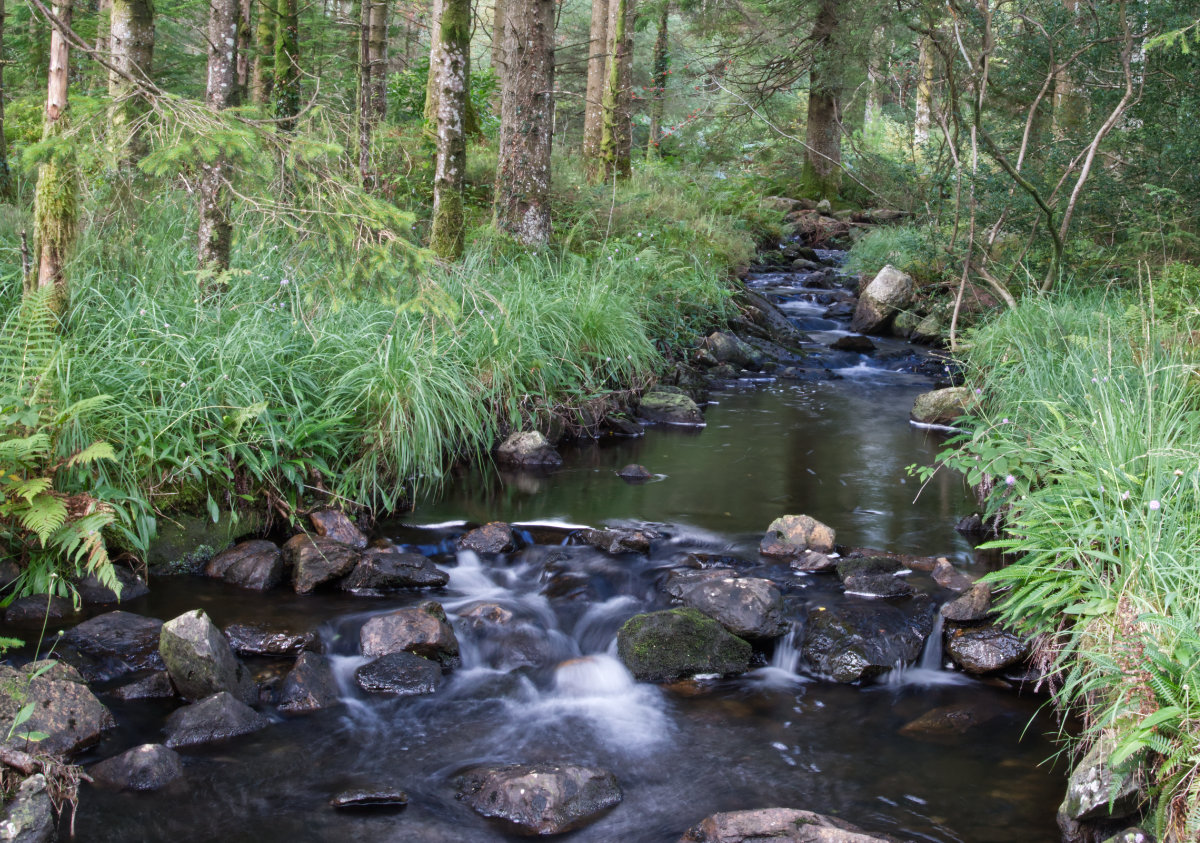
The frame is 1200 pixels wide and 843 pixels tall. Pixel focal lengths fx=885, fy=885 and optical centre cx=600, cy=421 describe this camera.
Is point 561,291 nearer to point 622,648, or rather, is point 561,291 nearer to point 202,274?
point 202,274

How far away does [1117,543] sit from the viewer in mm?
4219

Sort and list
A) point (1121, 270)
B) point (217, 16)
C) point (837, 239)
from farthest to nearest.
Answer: point (837, 239) < point (1121, 270) < point (217, 16)

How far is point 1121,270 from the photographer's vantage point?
382 inches

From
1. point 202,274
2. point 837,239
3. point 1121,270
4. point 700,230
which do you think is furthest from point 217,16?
point 837,239

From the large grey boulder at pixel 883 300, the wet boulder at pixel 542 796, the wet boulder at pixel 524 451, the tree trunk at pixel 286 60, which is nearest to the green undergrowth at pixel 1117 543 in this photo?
the wet boulder at pixel 542 796

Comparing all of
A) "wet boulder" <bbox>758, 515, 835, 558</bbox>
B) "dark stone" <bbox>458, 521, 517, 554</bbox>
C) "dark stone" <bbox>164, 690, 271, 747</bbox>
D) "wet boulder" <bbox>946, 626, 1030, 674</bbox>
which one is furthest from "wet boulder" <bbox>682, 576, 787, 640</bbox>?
"dark stone" <bbox>164, 690, 271, 747</bbox>

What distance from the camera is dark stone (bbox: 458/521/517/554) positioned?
5977 mm

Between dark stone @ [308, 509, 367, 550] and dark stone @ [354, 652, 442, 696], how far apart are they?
130cm

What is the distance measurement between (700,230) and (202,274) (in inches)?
344

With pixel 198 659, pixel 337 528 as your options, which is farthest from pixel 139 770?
pixel 337 528

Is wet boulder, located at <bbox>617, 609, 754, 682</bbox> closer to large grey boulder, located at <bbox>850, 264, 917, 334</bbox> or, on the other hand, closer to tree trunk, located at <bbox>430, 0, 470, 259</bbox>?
tree trunk, located at <bbox>430, 0, 470, 259</bbox>

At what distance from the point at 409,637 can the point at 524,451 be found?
3.01 metres

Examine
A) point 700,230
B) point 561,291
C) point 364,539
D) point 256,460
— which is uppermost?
point 700,230

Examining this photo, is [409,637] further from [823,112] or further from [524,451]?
[823,112]
